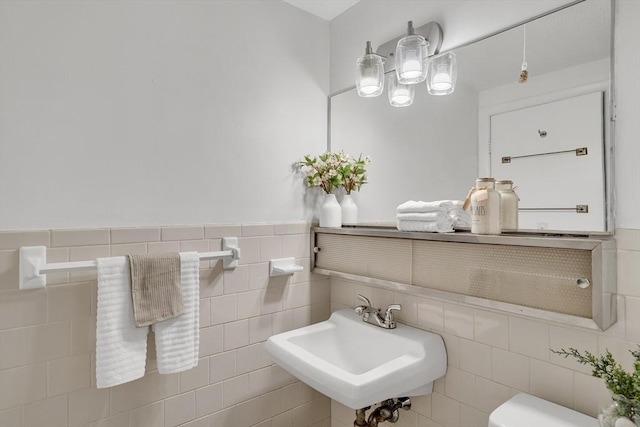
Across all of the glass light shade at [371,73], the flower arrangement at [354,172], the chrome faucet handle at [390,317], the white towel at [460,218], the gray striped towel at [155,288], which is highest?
the glass light shade at [371,73]

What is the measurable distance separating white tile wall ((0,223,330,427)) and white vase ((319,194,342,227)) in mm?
128

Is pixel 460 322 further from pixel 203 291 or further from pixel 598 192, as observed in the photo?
pixel 203 291

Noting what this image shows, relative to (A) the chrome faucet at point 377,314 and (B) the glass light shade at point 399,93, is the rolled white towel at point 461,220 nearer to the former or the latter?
→ (A) the chrome faucet at point 377,314

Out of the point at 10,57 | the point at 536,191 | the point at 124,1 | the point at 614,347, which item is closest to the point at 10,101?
the point at 10,57

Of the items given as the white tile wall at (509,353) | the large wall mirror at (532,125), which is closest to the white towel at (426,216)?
the large wall mirror at (532,125)

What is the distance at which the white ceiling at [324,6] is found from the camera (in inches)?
70.7

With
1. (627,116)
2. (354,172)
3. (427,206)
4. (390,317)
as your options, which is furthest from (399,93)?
(390,317)

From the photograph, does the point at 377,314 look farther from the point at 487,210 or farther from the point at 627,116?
the point at 627,116

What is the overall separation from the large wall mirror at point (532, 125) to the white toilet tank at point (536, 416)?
0.52 meters

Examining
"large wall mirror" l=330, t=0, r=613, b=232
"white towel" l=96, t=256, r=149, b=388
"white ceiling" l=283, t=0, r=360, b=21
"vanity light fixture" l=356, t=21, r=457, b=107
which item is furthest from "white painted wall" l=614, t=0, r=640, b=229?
"white towel" l=96, t=256, r=149, b=388

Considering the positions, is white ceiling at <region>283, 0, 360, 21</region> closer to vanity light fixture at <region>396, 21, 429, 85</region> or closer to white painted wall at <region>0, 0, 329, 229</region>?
white painted wall at <region>0, 0, 329, 229</region>

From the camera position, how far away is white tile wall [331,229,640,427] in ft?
3.25

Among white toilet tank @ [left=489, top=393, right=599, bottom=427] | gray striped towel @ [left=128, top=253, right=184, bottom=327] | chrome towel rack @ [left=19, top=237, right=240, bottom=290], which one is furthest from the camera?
gray striped towel @ [left=128, top=253, right=184, bottom=327]

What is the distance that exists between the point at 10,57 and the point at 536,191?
1.70m
